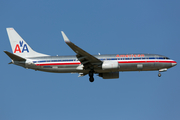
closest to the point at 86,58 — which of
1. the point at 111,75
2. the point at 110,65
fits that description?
the point at 110,65

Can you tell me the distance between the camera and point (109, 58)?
46750 millimetres

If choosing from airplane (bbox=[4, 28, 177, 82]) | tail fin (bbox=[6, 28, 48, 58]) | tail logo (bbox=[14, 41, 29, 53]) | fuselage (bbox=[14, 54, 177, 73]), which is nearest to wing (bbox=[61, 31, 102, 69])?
airplane (bbox=[4, 28, 177, 82])

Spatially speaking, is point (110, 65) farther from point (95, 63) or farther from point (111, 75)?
point (111, 75)

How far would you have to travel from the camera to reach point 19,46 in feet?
166

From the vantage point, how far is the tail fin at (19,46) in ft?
163

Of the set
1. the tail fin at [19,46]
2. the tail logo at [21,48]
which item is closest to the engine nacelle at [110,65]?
the tail fin at [19,46]

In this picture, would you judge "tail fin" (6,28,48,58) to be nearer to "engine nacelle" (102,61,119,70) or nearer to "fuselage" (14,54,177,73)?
"fuselage" (14,54,177,73)

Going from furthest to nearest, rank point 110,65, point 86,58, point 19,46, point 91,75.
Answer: point 19,46 → point 91,75 → point 110,65 → point 86,58

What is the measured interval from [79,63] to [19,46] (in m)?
11.6

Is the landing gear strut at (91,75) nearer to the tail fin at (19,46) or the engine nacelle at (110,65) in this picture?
the engine nacelle at (110,65)

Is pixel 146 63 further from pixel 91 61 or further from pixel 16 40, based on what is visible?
pixel 16 40

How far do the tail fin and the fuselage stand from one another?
8.41 feet

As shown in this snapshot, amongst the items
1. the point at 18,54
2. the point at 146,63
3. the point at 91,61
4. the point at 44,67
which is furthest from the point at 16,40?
the point at 146,63

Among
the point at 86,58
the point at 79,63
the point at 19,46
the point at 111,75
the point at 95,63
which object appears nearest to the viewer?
the point at 86,58
